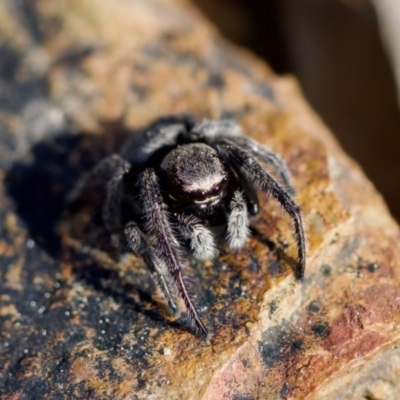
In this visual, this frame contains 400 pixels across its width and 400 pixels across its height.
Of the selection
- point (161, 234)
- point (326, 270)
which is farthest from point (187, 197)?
point (326, 270)

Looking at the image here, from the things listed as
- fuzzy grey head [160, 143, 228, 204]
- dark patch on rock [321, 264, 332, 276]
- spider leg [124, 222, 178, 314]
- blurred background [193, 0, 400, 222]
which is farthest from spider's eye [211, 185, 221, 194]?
blurred background [193, 0, 400, 222]

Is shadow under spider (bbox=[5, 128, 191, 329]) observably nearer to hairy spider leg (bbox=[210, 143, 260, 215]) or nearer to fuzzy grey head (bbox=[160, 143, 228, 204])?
fuzzy grey head (bbox=[160, 143, 228, 204])

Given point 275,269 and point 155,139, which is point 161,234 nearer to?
point 275,269

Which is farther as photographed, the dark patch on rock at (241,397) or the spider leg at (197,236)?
the spider leg at (197,236)

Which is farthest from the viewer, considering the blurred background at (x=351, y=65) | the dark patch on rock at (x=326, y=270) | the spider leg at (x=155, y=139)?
the blurred background at (x=351, y=65)

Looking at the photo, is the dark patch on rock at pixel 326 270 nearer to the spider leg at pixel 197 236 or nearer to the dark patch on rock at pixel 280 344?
the dark patch on rock at pixel 280 344

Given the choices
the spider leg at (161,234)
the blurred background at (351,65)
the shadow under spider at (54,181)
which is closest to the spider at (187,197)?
the spider leg at (161,234)
